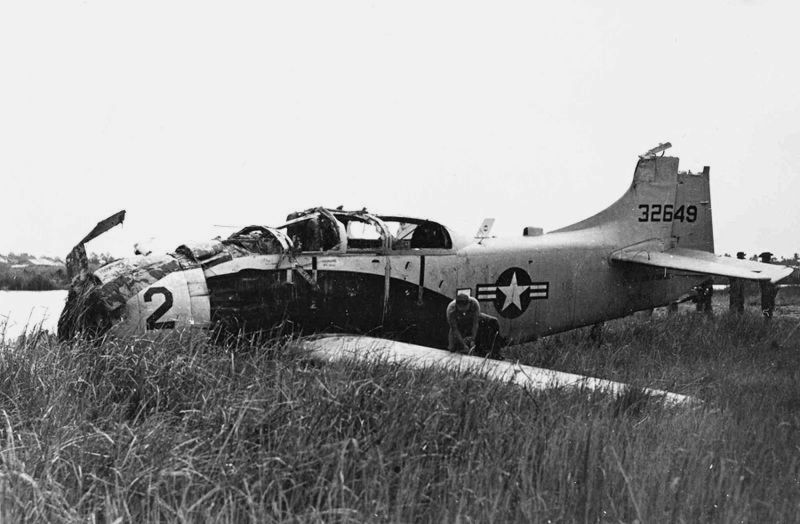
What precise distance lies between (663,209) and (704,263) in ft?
4.88

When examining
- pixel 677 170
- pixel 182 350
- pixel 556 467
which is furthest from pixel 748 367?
pixel 182 350

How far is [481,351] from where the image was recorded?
9.02 meters

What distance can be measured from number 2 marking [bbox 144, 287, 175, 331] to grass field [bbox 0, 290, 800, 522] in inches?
48.4

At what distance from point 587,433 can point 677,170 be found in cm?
933

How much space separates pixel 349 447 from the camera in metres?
3.78

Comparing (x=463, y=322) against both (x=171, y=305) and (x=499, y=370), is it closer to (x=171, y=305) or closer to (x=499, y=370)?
(x=499, y=370)

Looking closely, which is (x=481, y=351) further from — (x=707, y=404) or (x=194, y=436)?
(x=194, y=436)

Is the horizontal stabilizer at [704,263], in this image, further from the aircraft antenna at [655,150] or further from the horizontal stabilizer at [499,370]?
the horizontal stabilizer at [499,370]

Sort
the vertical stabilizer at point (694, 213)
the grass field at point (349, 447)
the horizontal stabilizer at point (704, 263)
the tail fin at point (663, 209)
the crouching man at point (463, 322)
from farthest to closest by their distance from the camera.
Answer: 1. the vertical stabilizer at point (694, 213)
2. the tail fin at point (663, 209)
3. the horizontal stabilizer at point (704, 263)
4. the crouching man at point (463, 322)
5. the grass field at point (349, 447)

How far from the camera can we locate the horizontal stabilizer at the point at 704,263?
10.2 meters

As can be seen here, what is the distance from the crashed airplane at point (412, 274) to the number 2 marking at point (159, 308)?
13 mm

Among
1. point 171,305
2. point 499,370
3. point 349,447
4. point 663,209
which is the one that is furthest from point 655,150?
point 349,447

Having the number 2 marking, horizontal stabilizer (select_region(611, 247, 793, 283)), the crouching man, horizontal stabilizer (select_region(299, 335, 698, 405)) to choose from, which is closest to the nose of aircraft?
the number 2 marking

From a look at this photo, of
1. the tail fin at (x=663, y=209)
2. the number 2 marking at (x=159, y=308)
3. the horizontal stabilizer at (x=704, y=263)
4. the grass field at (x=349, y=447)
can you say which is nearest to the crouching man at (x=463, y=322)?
the grass field at (x=349, y=447)
